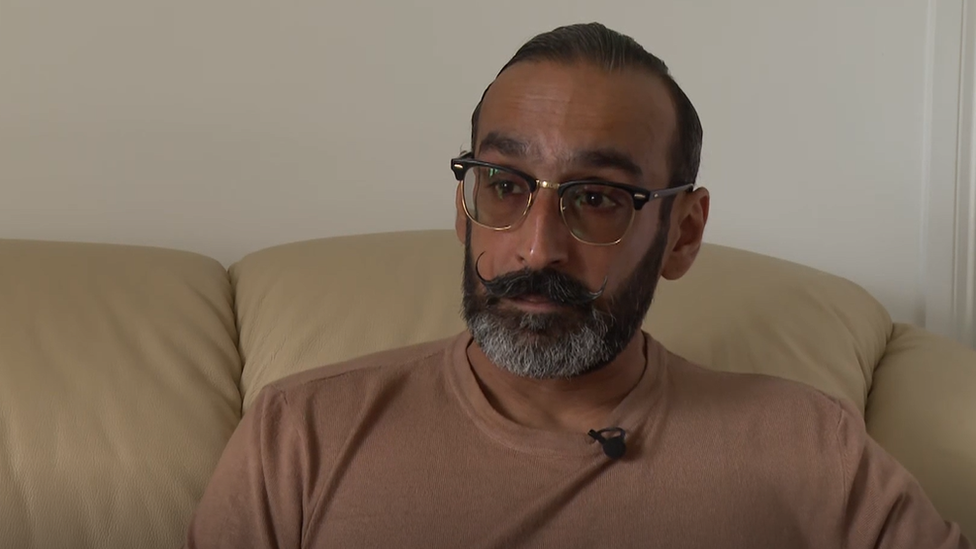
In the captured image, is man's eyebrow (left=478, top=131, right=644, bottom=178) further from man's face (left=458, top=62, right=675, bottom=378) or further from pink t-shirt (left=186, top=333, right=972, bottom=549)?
pink t-shirt (left=186, top=333, right=972, bottom=549)

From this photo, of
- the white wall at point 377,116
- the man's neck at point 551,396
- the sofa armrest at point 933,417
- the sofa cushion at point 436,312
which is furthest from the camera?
the white wall at point 377,116

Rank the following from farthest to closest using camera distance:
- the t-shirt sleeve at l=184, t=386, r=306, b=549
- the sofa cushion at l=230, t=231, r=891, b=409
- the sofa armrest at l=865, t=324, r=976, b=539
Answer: the sofa cushion at l=230, t=231, r=891, b=409
the sofa armrest at l=865, t=324, r=976, b=539
the t-shirt sleeve at l=184, t=386, r=306, b=549

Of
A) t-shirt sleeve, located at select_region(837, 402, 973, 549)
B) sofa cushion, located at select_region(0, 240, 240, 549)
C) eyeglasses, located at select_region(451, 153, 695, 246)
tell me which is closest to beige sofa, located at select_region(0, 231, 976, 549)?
sofa cushion, located at select_region(0, 240, 240, 549)

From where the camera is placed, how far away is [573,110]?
1.08 meters

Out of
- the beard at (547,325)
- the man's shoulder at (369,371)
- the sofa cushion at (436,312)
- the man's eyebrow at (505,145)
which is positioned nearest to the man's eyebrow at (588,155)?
the man's eyebrow at (505,145)

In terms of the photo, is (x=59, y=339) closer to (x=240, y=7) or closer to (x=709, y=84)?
(x=240, y=7)

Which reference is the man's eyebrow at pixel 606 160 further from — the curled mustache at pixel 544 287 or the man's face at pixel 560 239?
the curled mustache at pixel 544 287

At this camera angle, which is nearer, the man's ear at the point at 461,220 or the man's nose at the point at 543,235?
the man's nose at the point at 543,235

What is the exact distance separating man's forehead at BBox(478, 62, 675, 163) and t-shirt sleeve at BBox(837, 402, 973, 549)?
0.47 metres

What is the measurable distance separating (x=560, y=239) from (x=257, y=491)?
450 millimetres

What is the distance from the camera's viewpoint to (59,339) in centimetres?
125

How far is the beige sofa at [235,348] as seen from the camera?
1.17m

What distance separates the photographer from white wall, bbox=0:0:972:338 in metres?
1.54

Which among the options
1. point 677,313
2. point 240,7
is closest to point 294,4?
point 240,7
